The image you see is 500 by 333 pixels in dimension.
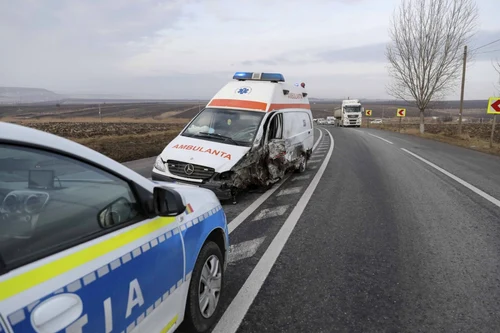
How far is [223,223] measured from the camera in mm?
3277

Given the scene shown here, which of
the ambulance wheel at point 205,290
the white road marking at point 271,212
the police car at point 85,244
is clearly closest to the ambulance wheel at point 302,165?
the white road marking at point 271,212

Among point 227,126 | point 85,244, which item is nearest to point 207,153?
point 227,126

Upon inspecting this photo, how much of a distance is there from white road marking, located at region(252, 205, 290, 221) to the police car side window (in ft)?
12.8

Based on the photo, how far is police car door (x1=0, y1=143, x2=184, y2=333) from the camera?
1.46m

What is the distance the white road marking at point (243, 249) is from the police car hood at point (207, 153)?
1969 mm

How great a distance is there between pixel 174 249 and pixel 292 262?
7.25 ft

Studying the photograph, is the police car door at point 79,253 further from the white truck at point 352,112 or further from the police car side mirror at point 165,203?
the white truck at point 352,112

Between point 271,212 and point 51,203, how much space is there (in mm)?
4628

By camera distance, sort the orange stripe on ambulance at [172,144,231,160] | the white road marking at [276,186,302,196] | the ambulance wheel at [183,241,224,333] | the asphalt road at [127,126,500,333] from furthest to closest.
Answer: the white road marking at [276,186,302,196] → the orange stripe on ambulance at [172,144,231,160] → the asphalt road at [127,126,500,333] → the ambulance wheel at [183,241,224,333]

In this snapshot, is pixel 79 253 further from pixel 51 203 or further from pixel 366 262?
pixel 366 262

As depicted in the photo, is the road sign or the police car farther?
the road sign

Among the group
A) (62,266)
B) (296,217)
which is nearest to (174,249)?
(62,266)

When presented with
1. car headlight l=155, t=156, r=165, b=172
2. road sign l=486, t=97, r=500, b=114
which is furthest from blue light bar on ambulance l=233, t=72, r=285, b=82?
road sign l=486, t=97, r=500, b=114

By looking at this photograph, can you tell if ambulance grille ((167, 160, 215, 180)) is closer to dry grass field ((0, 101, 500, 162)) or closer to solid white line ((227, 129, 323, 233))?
solid white line ((227, 129, 323, 233))
